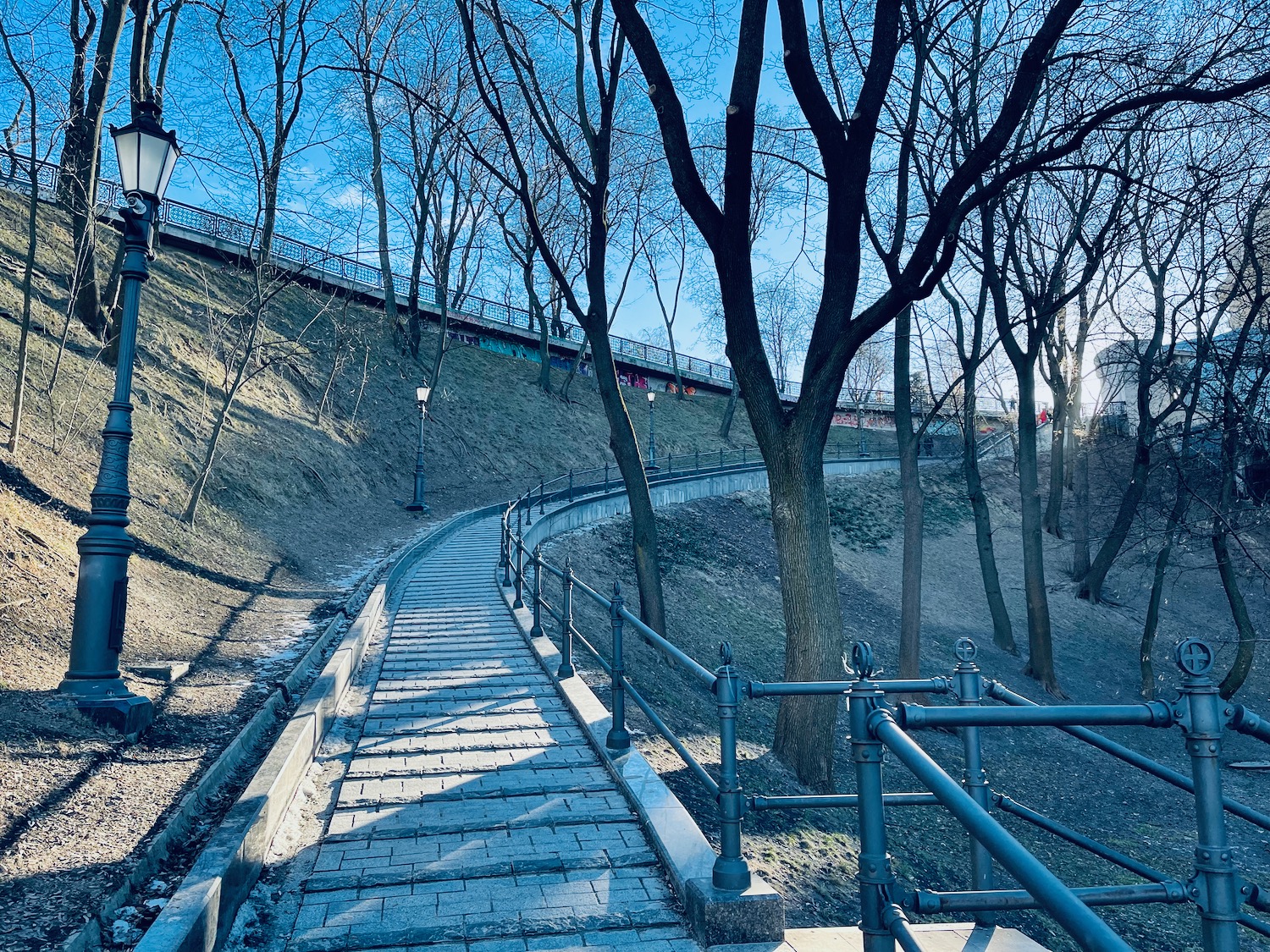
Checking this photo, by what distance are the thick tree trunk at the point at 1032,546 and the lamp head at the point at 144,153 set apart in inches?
621

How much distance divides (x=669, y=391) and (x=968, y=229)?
35772 mm

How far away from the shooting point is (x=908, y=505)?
16062 millimetres

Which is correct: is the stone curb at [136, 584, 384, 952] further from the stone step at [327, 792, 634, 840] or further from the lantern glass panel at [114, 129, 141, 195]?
the lantern glass panel at [114, 129, 141, 195]

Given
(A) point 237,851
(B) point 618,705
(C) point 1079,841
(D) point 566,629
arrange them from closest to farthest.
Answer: (C) point 1079,841, (A) point 237,851, (B) point 618,705, (D) point 566,629

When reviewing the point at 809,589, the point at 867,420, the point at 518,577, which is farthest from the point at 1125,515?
the point at 867,420

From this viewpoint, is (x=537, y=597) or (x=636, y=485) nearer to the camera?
(x=537, y=597)

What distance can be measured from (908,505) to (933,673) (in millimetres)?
4407

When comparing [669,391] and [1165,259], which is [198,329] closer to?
[1165,259]

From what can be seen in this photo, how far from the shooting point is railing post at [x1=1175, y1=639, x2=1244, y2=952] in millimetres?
1971

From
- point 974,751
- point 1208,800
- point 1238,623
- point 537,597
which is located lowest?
point 1238,623

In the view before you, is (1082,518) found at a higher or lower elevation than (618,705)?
higher

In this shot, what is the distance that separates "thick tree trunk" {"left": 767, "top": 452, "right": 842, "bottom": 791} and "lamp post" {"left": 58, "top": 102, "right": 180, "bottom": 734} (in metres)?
5.55

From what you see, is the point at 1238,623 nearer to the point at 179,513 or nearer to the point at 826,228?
the point at 826,228

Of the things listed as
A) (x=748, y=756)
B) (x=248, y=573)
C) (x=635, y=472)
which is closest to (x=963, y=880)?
(x=748, y=756)
